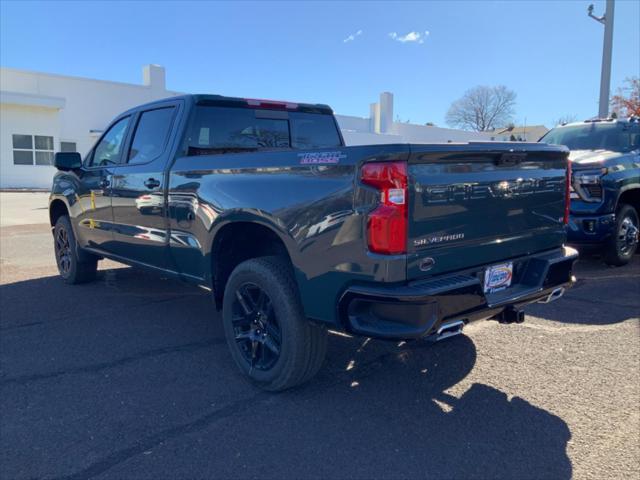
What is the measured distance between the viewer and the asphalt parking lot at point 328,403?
2.80 meters

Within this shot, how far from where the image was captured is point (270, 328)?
3594 millimetres

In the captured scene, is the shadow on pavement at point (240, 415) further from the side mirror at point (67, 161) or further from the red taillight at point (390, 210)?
the side mirror at point (67, 161)

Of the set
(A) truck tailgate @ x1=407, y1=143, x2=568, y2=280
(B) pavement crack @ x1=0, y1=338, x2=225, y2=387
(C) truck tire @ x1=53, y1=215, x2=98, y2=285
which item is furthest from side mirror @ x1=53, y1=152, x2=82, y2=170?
(A) truck tailgate @ x1=407, y1=143, x2=568, y2=280

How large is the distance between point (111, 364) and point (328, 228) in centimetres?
223

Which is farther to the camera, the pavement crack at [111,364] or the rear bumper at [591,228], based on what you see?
the rear bumper at [591,228]

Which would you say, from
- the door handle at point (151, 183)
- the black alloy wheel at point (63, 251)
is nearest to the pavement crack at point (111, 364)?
the door handle at point (151, 183)

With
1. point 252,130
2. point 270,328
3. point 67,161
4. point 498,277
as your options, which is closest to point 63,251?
point 67,161

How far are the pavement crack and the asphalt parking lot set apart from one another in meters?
0.02

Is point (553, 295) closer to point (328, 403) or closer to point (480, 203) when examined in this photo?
point (480, 203)

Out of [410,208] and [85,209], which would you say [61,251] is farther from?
[410,208]

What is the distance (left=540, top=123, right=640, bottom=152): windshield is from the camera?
25.6 feet

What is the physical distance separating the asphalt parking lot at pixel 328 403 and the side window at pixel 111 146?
1.58 m

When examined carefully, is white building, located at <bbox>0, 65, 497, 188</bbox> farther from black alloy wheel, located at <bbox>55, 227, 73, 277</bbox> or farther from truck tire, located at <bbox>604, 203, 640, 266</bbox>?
truck tire, located at <bbox>604, 203, 640, 266</bbox>

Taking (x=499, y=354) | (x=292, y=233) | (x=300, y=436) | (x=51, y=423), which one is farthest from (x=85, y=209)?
(x=499, y=354)
